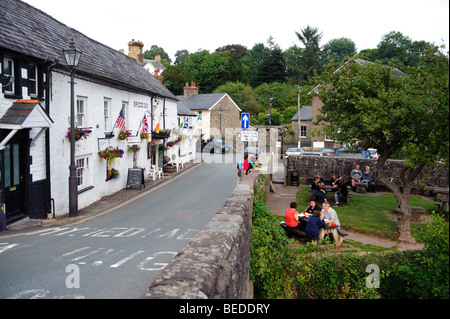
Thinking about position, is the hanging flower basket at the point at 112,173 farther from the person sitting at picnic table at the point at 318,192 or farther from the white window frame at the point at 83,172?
the person sitting at picnic table at the point at 318,192

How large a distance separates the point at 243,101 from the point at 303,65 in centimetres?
2012

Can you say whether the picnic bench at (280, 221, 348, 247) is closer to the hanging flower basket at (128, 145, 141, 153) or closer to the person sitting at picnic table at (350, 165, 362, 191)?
the person sitting at picnic table at (350, 165, 362, 191)

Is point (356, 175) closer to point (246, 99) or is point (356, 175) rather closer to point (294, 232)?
point (294, 232)

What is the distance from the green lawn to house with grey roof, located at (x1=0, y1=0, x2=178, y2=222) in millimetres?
9797

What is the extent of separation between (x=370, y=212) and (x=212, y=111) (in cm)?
4468

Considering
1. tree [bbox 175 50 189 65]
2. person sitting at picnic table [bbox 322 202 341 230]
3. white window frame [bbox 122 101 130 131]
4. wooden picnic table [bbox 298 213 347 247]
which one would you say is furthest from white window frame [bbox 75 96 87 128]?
tree [bbox 175 50 189 65]

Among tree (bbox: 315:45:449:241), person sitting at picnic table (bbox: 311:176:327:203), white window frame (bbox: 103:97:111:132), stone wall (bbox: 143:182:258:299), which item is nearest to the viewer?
stone wall (bbox: 143:182:258:299)

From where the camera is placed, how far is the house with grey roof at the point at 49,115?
12016 millimetres

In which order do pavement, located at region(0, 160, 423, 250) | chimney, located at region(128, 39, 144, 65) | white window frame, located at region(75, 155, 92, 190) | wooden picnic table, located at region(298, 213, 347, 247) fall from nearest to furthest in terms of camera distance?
1. wooden picnic table, located at region(298, 213, 347, 247)
2. pavement, located at region(0, 160, 423, 250)
3. white window frame, located at region(75, 155, 92, 190)
4. chimney, located at region(128, 39, 144, 65)

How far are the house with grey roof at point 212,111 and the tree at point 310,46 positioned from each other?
2731cm

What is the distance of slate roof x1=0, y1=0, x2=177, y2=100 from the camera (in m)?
13.0

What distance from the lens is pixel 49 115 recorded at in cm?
1395
